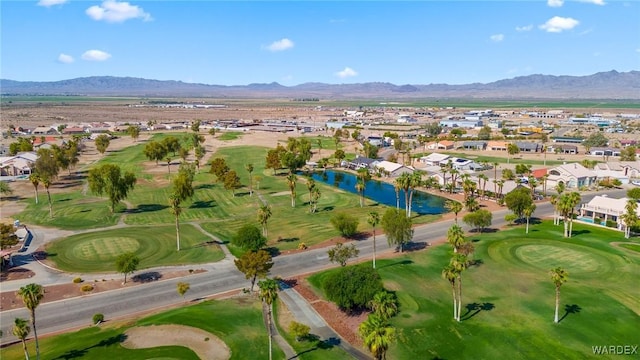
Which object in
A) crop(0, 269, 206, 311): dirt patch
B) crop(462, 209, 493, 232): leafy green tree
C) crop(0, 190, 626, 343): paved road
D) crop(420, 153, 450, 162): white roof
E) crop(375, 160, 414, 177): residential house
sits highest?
crop(420, 153, 450, 162): white roof

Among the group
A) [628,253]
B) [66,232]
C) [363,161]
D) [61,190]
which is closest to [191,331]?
[66,232]

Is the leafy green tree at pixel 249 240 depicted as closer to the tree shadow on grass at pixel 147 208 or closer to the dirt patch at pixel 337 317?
the dirt patch at pixel 337 317

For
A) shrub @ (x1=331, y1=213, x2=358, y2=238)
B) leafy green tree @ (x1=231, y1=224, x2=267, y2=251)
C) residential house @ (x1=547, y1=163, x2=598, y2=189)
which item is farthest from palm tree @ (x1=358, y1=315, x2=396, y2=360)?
residential house @ (x1=547, y1=163, x2=598, y2=189)

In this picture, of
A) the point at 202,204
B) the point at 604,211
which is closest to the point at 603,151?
the point at 604,211

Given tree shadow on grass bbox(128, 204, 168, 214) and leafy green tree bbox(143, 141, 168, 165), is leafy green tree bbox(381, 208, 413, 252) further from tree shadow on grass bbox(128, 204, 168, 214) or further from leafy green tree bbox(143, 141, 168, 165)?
leafy green tree bbox(143, 141, 168, 165)

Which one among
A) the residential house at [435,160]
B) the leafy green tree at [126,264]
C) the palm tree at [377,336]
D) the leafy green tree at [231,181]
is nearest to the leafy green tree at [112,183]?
the leafy green tree at [231,181]

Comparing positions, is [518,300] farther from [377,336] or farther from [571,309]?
[377,336]
